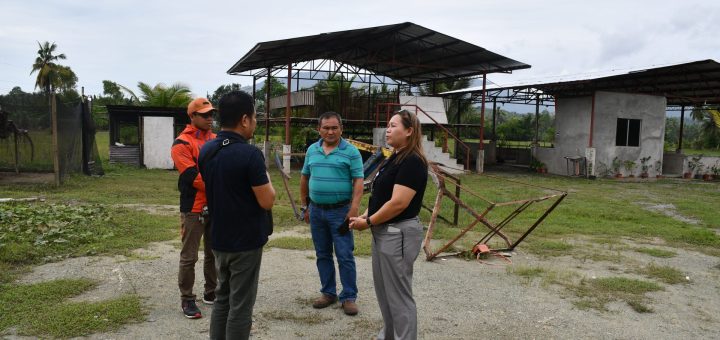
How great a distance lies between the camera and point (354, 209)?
399 centimetres

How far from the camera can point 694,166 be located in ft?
67.2

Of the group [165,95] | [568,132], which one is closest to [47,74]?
[165,95]

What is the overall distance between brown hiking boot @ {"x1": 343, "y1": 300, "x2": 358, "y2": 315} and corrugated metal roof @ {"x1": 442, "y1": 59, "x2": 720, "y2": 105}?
15.2 m

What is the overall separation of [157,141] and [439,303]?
14828mm

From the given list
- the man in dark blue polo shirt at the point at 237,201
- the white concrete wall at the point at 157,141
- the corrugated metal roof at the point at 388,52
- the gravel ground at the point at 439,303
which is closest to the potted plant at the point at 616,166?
the corrugated metal roof at the point at 388,52

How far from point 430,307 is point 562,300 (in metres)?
1.30

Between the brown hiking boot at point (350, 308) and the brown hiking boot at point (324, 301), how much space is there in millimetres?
201

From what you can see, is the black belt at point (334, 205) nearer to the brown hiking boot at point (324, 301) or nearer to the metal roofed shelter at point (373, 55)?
the brown hiking boot at point (324, 301)

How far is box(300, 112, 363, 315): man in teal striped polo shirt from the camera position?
418cm

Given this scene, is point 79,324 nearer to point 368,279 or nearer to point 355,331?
point 355,331

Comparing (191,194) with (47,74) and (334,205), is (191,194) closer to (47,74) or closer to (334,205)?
(334,205)

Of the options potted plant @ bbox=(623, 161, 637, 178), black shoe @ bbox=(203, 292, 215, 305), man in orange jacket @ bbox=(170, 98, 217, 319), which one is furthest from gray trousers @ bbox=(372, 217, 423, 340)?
potted plant @ bbox=(623, 161, 637, 178)

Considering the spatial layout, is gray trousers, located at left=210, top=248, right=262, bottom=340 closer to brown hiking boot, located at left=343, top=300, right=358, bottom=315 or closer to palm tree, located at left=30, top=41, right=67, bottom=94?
brown hiking boot, located at left=343, top=300, right=358, bottom=315

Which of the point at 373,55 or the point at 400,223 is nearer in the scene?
the point at 400,223
